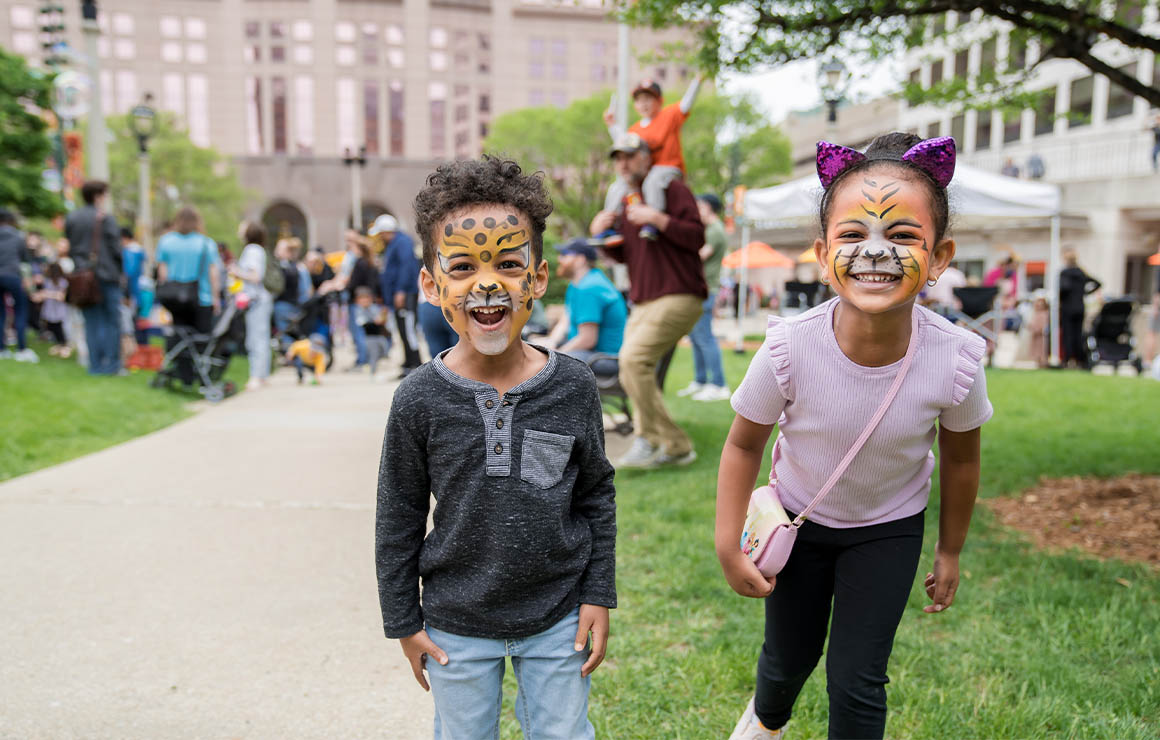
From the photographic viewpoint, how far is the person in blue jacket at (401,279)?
10.2m

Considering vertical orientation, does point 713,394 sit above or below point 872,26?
below

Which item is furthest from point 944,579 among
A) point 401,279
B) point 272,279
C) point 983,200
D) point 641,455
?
point 983,200

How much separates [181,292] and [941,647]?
8.20 m

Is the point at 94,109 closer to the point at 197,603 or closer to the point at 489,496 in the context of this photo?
the point at 197,603

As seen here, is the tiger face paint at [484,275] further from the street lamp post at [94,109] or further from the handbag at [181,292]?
the street lamp post at [94,109]

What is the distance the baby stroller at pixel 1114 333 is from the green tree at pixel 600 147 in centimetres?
2564

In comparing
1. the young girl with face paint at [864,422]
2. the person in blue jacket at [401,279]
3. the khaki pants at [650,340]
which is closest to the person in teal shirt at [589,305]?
the khaki pants at [650,340]

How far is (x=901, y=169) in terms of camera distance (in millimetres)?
1948

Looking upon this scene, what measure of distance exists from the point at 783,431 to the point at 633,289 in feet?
11.6

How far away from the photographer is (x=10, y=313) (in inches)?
598

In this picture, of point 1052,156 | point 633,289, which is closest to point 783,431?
point 633,289

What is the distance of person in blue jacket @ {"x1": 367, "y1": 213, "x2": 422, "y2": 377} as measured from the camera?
10.2 metres

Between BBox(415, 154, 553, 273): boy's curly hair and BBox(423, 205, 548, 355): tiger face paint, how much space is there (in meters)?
0.02

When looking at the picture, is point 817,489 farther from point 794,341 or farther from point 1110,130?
point 1110,130
